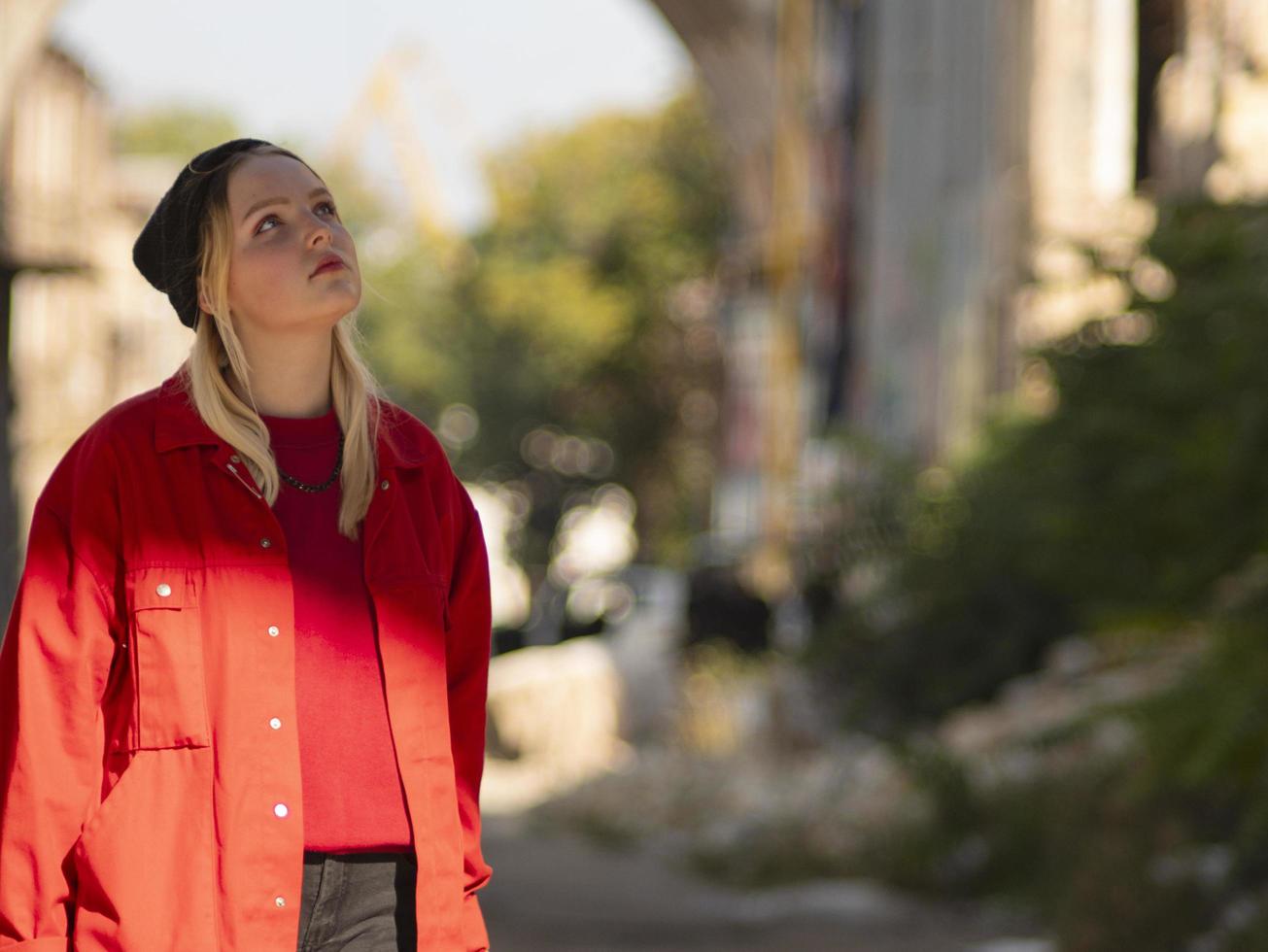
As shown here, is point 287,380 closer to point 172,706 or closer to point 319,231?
point 319,231

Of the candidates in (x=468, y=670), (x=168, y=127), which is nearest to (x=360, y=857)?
(x=468, y=670)

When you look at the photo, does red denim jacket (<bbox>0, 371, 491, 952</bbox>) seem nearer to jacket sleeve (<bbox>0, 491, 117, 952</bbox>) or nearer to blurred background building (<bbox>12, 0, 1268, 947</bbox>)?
jacket sleeve (<bbox>0, 491, 117, 952</bbox>)

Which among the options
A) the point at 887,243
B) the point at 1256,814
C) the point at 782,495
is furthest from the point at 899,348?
the point at 1256,814

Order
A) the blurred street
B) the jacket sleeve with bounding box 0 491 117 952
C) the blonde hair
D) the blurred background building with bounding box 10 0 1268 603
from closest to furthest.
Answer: the jacket sleeve with bounding box 0 491 117 952
the blonde hair
the blurred street
the blurred background building with bounding box 10 0 1268 603

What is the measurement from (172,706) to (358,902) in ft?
0.92

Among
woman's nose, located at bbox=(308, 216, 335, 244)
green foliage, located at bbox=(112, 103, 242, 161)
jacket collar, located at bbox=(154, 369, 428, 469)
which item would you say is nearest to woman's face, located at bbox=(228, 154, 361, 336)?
woman's nose, located at bbox=(308, 216, 335, 244)

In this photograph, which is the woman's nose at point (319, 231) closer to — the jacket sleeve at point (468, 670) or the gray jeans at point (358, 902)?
the jacket sleeve at point (468, 670)

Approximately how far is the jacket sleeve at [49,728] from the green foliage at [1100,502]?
5.79 m

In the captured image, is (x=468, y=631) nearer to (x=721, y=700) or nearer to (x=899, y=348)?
(x=721, y=700)

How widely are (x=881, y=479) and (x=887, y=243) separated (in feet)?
26.5

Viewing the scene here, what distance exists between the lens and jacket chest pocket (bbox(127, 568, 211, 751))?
6.83 ft

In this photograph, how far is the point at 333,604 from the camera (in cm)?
218

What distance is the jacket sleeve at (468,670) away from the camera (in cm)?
231

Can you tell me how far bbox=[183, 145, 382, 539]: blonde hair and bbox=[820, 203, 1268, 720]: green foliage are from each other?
18.1ft
